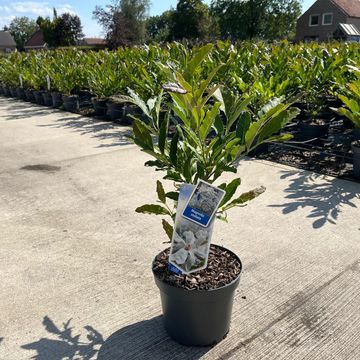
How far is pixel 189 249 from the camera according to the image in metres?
2.00

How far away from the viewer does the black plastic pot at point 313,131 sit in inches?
257

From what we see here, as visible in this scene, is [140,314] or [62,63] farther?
[62,63]

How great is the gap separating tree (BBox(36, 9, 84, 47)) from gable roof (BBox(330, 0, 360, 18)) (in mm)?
31542

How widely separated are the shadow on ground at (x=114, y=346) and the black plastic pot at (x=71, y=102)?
9.23 m

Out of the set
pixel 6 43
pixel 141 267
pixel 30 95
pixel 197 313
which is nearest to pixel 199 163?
pixel 197 313

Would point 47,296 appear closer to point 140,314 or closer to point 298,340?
point 140,314

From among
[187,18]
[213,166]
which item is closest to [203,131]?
[213,166]

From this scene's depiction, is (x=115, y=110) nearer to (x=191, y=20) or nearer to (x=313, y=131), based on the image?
(x=313, y=131)

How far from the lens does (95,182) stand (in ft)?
16.7

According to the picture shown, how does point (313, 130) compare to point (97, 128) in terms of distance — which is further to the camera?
point (97, 128)

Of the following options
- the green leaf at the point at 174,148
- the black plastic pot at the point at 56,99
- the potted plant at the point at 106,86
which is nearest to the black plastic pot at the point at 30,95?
the black plastic pot at the point at 56,99

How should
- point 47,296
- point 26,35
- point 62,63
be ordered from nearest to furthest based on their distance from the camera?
point 47,296, point 62,63, point 26,35

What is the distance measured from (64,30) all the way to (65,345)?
1948 inches

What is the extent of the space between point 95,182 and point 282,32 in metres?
58.3
